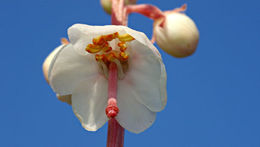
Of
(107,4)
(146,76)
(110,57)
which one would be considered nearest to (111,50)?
(110,57)

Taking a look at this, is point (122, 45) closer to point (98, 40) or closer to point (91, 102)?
point (98, 40)

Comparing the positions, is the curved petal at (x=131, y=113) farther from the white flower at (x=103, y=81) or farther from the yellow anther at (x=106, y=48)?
the yellow anther at (x=106, y=48)

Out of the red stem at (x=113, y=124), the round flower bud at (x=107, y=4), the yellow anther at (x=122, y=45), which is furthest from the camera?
the round flower bud at (x=107, y=4)

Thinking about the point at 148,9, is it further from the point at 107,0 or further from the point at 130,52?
the point at 130,52

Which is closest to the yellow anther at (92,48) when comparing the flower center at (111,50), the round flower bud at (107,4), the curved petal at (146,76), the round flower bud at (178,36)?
the flower center at (111,50)

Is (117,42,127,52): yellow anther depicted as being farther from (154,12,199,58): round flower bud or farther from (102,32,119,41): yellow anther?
(154,12,199,58): round flower bud

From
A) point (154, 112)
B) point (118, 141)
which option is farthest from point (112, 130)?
point (154, 112)

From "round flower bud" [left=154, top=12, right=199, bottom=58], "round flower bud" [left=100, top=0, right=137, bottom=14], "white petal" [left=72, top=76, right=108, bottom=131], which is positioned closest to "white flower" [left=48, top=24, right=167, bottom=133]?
"white petal" [left=72, top=76, right=108, bottom=131]
